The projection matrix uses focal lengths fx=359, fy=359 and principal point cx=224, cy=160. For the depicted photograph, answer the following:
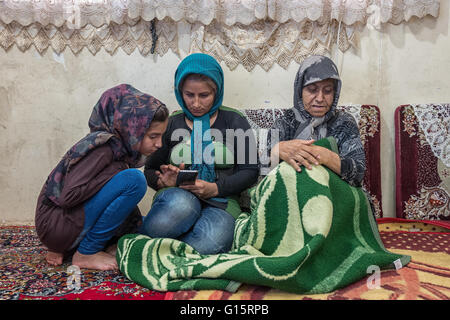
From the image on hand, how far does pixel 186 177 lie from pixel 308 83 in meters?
0.73

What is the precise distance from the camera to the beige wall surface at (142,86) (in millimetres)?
2188

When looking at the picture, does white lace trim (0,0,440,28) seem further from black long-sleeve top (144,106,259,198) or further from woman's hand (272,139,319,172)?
woman's hand (272,139,319,172)

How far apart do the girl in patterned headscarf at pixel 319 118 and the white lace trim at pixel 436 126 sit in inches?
24.8

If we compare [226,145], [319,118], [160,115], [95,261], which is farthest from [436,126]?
[95,261]

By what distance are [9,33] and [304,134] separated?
76.2 inches

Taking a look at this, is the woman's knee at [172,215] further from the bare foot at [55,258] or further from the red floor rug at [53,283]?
the bare foot at [55,258]

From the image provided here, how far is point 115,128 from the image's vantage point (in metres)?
1.54

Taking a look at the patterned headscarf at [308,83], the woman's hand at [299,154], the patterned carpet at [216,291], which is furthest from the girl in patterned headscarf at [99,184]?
the patterned headscarf at [308,83]

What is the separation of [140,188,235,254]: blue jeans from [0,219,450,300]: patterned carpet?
0.27 meters

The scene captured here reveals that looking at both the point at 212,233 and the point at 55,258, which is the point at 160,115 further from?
the point at 55,258

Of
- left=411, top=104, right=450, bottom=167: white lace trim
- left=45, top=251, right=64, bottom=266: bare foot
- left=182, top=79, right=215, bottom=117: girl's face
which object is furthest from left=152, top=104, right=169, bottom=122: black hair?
left=411, top=104, right=450, bottom=167: white lace trim

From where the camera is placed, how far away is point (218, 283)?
1.22 meters
